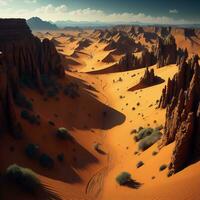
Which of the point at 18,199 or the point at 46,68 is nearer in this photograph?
the point at 18,199

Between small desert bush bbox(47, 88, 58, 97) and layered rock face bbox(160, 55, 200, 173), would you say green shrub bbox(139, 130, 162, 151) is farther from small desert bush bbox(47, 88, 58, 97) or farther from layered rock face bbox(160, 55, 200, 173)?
small desert bush bbox(47, 88, 58, 97)

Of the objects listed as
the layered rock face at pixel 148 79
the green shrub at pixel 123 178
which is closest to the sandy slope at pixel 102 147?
the green shrub at pixel 123 178

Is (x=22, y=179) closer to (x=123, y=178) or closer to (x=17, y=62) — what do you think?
(x=123, y=178)

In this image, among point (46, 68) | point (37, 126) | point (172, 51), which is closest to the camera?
point (37, 126)

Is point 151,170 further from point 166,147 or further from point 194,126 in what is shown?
point 194,126

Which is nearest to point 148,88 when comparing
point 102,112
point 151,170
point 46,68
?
point 102,112

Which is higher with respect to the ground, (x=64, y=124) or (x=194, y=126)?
(x=194, y=126)

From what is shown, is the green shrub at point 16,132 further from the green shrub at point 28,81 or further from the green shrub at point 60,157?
the green shrub at point 28,81

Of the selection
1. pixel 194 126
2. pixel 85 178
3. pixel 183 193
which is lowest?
pixel 85 178
